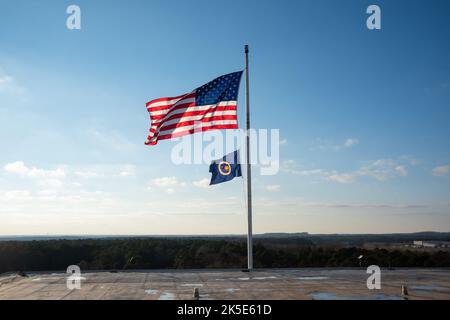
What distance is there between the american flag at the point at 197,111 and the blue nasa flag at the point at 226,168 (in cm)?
159

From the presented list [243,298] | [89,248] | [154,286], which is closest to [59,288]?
[154,286]

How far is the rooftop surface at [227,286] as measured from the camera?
15.4 meters

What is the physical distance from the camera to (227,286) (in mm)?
17891

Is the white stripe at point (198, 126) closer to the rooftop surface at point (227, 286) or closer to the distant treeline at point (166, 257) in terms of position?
the rooftop surface at point (227, 286)

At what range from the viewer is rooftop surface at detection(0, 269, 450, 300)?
50.6 feet

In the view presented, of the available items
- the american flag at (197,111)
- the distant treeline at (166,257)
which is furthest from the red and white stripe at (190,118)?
the distant treeline at (166,257)

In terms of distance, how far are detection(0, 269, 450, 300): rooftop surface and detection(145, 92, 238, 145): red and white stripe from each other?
7.02 meters

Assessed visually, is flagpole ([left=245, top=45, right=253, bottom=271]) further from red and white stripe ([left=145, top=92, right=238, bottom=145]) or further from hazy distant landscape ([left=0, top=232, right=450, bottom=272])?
hazy distant landscape ([left=0, top=232, right=450, bottom=272])

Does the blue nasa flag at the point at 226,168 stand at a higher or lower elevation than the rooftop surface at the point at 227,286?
higher

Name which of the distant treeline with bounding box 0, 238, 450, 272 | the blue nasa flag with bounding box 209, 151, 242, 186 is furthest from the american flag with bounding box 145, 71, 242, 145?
the distant treeline with bounding box 0, 238, 450, 272

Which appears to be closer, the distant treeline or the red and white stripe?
the red and white stripe

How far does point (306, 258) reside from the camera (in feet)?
185

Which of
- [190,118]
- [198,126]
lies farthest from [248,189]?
[190,118]
